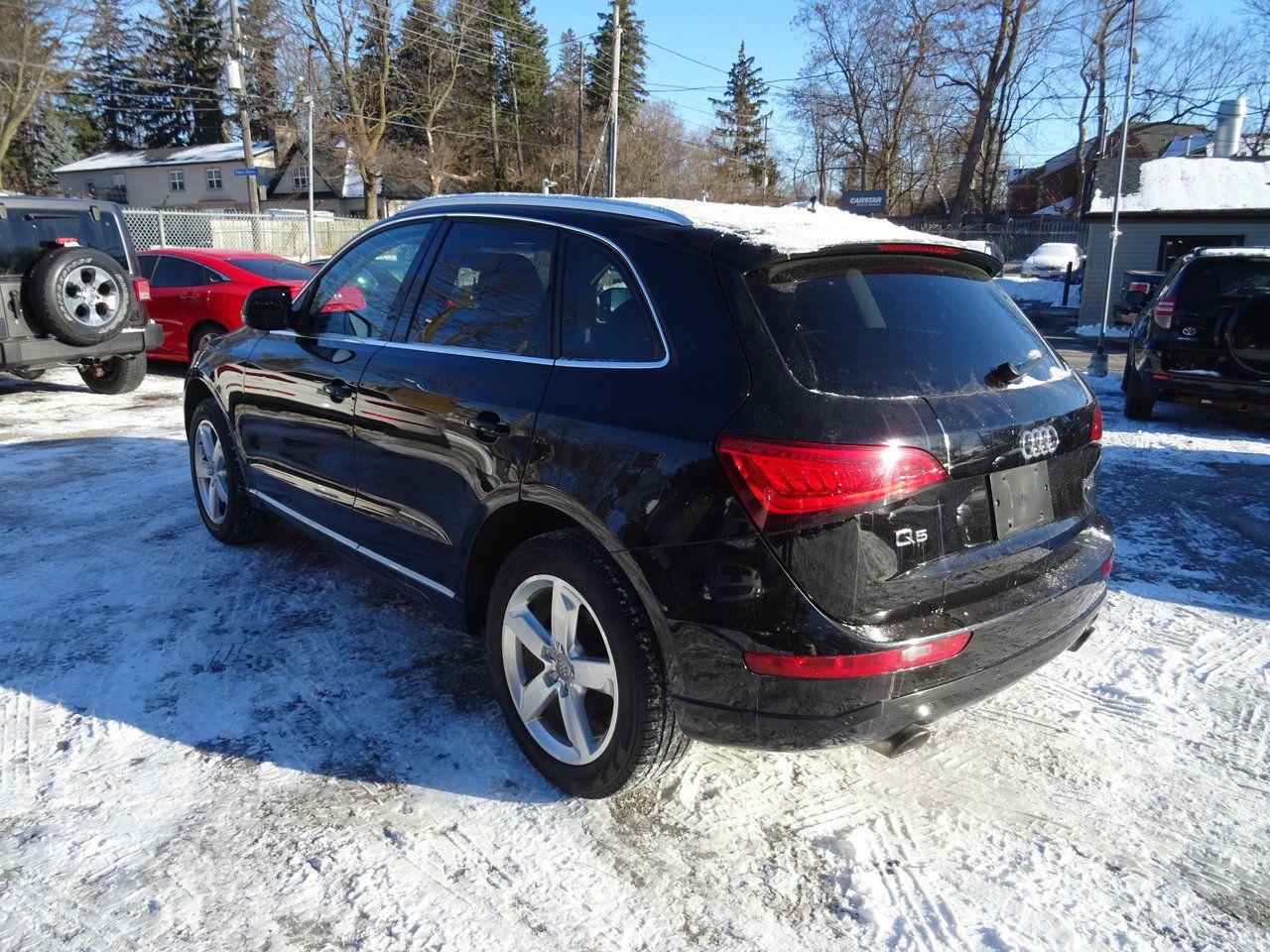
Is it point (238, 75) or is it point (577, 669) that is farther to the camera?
point (238, 75)

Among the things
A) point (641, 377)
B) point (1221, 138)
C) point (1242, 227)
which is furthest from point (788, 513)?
point (1221, 138)

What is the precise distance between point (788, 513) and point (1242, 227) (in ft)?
75.7

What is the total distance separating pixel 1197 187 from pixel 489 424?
23.6m

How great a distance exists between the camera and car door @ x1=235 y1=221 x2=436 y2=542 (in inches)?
139

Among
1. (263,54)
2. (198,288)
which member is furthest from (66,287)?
(263,54)

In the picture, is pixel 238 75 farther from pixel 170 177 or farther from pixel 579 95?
pixel 170 177

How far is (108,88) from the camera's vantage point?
199 ft

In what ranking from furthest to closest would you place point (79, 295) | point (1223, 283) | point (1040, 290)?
point (1040, 290) < point (79, 295) < point (1223, 283)

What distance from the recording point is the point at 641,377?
244 cm

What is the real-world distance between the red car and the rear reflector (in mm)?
9337

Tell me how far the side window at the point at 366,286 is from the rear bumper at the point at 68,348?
5.93 meters

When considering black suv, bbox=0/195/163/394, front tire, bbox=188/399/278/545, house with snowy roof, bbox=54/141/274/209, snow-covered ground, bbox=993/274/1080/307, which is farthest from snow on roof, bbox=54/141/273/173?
front tire, bbox=188/399/278/545

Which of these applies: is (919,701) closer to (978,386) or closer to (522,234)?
(978,386)

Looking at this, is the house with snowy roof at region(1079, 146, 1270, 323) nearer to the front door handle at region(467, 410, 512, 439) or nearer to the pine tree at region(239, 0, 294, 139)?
the front door handle at region(467, 410, 512, 439)
